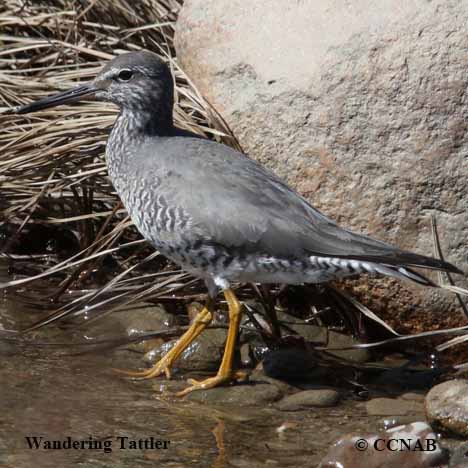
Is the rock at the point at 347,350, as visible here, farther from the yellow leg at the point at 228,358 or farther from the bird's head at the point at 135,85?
the bird's head at the point at 135,85

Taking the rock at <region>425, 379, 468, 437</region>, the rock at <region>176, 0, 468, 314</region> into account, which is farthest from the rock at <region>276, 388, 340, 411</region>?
the rock at <region>176, 0, 468, 314</region>

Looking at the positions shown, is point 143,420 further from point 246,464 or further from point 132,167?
point 132,167

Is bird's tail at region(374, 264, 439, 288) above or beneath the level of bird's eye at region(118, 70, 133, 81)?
beneath

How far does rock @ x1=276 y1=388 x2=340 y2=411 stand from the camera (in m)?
4.60

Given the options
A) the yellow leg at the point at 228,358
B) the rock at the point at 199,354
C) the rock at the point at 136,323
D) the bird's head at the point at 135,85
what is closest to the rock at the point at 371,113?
the bird's head at the point at 135,85

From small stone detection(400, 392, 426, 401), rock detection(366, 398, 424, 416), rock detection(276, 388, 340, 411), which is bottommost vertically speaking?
Answer: small stone detection(400, 392, 426, 401)

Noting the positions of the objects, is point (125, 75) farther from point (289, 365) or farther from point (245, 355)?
point (289, 365)

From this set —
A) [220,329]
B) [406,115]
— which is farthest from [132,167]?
[406,115]

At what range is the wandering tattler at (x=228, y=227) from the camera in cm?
459

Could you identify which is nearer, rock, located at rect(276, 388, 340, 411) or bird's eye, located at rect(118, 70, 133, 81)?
rock, located at rect(276, 388, 340, 411)

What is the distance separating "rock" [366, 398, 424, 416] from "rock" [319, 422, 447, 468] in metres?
0.57

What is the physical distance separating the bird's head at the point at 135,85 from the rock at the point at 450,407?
6.68 ft

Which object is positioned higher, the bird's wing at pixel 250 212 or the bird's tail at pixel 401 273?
the bird's wing at pixel 250 212

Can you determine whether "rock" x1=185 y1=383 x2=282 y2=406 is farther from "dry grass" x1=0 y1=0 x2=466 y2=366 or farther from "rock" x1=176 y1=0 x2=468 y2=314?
"rock" x1=176 y1=0 x2=468 y2=314
